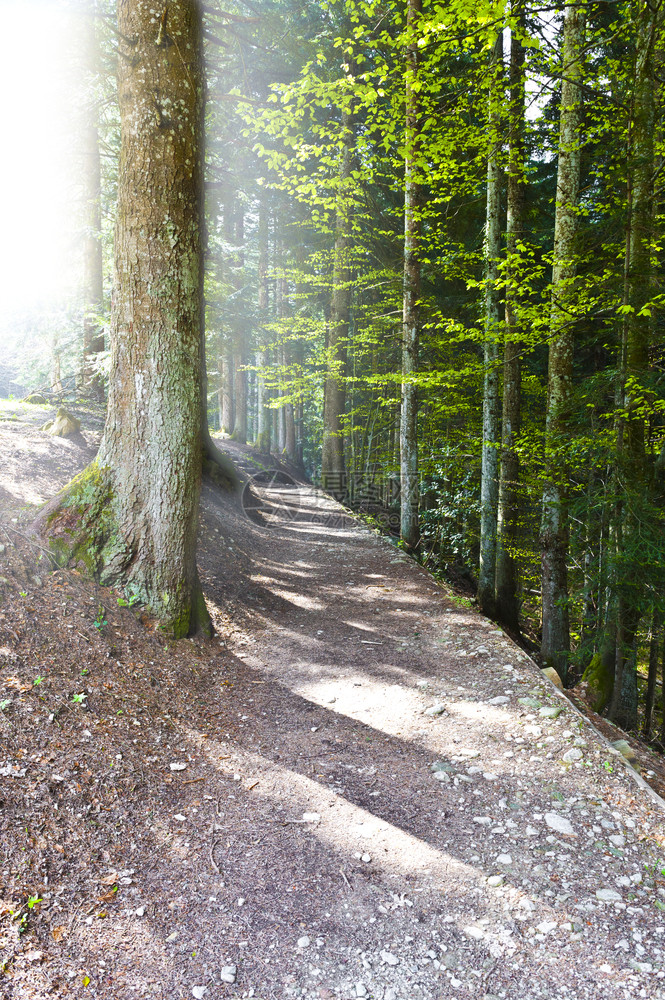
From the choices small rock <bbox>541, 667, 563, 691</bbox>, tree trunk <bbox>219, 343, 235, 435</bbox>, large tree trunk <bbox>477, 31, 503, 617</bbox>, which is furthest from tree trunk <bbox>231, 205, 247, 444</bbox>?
small rock <bbox>541, 667, 563, 691</bbox>

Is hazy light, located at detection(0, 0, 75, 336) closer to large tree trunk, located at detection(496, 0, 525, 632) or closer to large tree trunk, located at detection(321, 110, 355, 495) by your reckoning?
large tree trunk, located at detection(496, 0, 525, 632)

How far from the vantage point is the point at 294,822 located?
296 cm

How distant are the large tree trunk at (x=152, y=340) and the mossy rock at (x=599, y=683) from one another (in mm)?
5729

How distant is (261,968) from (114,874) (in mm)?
820

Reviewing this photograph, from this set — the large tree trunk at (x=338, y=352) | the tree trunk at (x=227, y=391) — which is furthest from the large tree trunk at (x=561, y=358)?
the tree trunk at (x=227, y=391)

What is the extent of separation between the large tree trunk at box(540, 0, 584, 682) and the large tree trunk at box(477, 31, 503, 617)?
3.42ft

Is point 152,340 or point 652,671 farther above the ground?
point 152,340

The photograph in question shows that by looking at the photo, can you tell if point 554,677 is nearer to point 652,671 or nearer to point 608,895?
point 608,895

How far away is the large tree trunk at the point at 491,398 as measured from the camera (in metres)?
7.87

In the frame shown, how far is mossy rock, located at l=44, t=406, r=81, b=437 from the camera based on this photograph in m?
8.38

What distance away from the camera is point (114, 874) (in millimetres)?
2396

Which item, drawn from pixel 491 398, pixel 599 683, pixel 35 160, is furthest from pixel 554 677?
pixel 35 160

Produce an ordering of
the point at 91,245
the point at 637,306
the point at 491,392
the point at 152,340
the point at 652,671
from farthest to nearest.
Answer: the point at 91,245 → the point at 652,671 → the point at 491,392 → the point at 637,306 → the point at 152,340

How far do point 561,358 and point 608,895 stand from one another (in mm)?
6060
